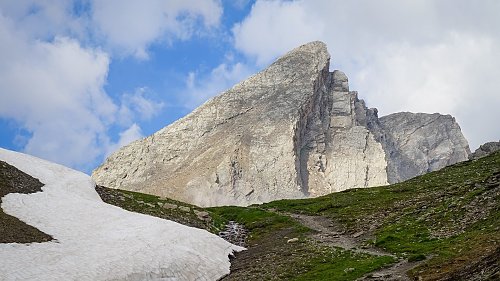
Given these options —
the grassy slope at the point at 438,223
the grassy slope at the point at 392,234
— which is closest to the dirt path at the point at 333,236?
the grassy slope at the point at 392,234

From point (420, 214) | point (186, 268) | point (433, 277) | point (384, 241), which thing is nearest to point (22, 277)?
point (186, 268)

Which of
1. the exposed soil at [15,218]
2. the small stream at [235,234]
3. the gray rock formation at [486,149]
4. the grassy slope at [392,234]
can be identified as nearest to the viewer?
the grassy slope at [392,234]

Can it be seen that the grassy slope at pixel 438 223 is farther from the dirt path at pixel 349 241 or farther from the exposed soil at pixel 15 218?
the exposed soil at pixel 15 218

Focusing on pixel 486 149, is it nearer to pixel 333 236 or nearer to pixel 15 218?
pixel 333 236

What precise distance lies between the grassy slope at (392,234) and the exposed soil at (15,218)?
516 inches

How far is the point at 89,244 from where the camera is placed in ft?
135

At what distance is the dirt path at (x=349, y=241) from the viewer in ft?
110

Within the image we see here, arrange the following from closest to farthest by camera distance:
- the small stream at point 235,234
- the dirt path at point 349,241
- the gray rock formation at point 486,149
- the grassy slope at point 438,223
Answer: the grassy slope at point 438,223, the dirt path at point 349,241, the small stream at point 235,234, the gray rock formation at point 486,149

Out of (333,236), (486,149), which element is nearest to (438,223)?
(333,236)

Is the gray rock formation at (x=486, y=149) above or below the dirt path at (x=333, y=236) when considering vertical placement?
above

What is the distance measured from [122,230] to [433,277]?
2778cm

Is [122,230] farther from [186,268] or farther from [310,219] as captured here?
[310,219]

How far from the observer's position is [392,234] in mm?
48438

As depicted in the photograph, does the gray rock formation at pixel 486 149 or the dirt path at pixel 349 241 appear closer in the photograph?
the dirt path at pixel 349 241
